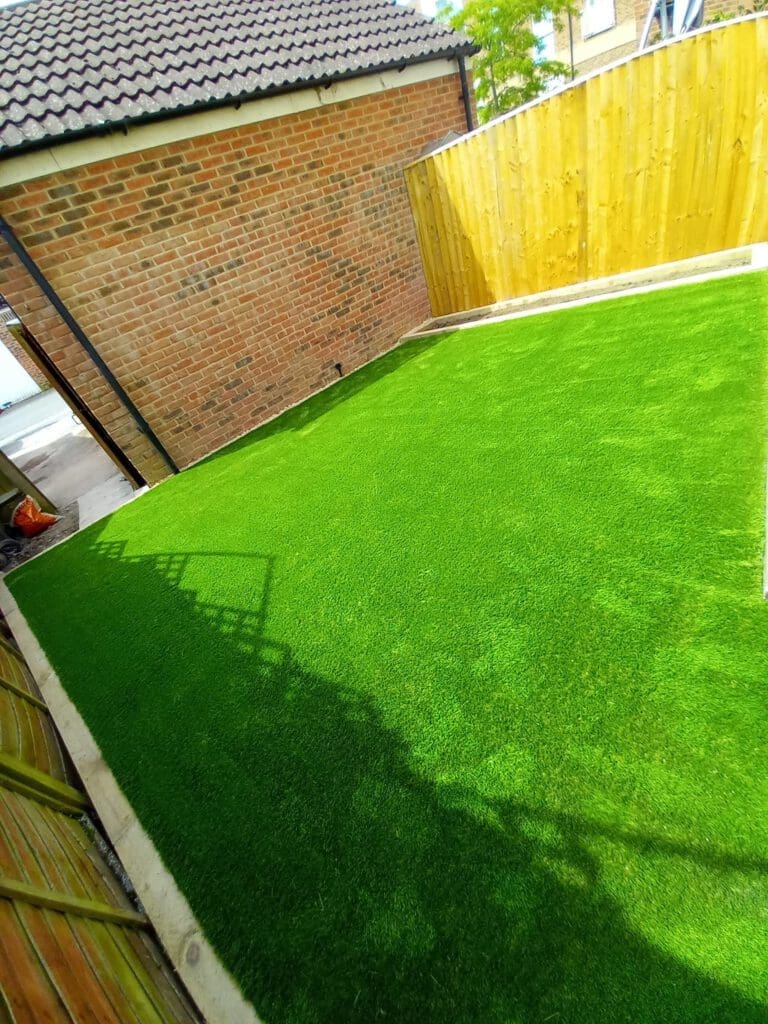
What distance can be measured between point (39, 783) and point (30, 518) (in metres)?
5.05

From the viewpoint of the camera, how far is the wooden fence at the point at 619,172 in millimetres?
3969

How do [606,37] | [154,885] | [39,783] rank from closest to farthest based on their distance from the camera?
[154,885], [39,783], [606,37]

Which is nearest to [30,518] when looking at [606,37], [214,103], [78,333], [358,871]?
[78,333]

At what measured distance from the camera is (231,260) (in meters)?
5.58

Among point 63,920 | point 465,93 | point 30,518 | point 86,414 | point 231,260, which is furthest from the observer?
point 465,93

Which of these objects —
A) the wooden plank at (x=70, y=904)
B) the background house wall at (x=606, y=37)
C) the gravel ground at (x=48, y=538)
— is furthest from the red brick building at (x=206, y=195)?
the background house wall at (x=606, y=37)

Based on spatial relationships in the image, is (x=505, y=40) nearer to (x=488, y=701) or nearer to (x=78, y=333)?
(x=78, y=333)

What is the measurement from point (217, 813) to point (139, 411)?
484 cm

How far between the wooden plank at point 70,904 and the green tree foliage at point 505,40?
20.6 meters

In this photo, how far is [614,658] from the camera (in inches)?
83.5

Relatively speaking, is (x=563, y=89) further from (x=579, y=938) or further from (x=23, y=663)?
(x=23, y=663)

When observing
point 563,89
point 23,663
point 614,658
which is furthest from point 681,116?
point 23,663

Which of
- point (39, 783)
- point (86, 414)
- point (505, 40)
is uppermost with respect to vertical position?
point (505, 40)

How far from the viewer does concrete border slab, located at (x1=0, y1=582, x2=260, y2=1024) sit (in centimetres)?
167
